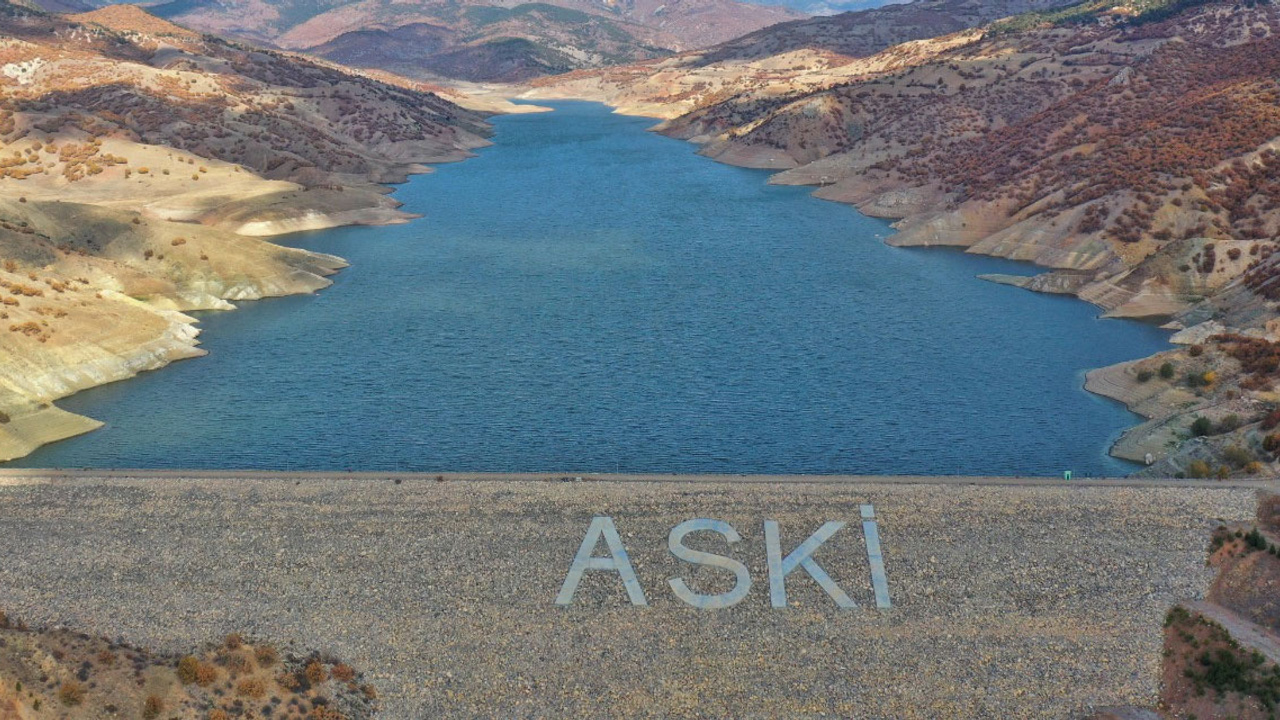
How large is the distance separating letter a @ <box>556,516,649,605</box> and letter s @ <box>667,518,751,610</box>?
1.76 m

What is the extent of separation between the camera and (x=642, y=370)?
7875 centimetres

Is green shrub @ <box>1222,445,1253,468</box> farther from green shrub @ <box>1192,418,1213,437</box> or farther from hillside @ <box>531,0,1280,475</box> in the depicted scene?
green shrub @ <box>1192,418,1213,437</box>

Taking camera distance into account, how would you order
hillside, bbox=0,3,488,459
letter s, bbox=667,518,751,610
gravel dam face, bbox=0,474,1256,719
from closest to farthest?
gravel dam face, bbox=0,474,1256,719 < letter s, bbox=667,518,751,610 < hillside, bbox=0,3,488,459

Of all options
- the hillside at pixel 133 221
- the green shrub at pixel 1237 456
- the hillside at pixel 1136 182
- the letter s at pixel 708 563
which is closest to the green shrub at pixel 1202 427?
the hillside at pixel 1136 182

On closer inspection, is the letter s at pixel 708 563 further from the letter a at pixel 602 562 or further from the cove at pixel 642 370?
the cove at pixel 642 370

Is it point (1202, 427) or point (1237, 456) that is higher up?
point (1202, 427)

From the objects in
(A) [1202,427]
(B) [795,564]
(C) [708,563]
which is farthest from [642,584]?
(A) [1202,427]

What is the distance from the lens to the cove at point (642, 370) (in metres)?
64.1

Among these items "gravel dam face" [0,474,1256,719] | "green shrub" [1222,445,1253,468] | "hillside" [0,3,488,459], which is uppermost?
"hillside" [0,3,488,459]

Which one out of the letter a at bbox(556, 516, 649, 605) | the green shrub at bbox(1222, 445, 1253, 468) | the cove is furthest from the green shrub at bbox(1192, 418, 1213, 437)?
the letter a at bbox(556, 516, 649, 605)

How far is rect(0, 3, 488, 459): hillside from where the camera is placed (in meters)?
76.7

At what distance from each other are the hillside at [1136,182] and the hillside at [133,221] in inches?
2758

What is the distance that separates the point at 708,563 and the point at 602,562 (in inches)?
187

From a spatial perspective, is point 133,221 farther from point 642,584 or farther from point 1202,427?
point 1202,427
